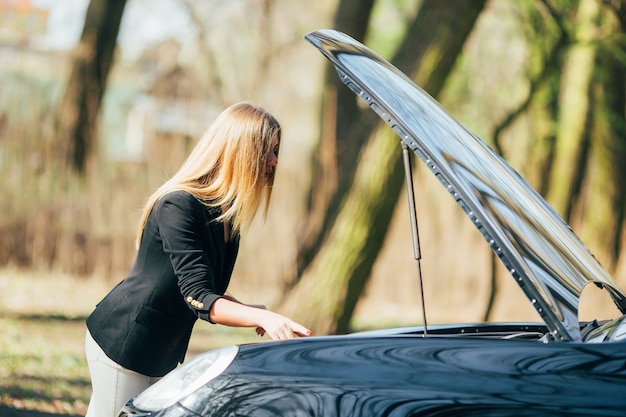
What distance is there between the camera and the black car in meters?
2.47

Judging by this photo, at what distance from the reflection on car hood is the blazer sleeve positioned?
72 centimetres

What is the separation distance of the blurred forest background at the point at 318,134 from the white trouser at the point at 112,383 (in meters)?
4.89

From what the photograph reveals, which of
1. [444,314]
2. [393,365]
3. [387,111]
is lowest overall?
[444,314]

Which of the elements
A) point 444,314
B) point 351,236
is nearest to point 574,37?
point 351,236

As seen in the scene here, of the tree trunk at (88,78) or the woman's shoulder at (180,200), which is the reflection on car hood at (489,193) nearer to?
the woman's shoulder at (180,200)

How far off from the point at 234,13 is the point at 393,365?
72.3 ft

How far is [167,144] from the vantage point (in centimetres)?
1734

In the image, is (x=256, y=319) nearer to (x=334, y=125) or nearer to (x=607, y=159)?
(x=334, y=125)

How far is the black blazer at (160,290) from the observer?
3.36 metres

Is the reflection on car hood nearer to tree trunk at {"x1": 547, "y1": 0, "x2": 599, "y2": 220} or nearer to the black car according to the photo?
the black car

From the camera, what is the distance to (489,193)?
2863 millimetres

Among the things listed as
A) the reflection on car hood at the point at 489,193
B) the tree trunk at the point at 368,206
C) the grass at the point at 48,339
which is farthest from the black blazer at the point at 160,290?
the tree trunk at the point at 368,206

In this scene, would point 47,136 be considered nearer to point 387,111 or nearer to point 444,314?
point 444,314

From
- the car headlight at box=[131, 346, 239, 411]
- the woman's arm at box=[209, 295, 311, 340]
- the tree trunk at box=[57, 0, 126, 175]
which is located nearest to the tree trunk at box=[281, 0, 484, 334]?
the woman's arm at box=[209, 295, 311, 340]
